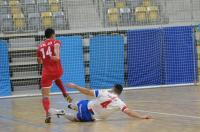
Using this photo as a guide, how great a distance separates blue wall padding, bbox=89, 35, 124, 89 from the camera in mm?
20297

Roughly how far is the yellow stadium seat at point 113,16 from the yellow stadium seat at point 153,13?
1.29 m

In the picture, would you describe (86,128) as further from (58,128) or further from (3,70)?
(3,70)

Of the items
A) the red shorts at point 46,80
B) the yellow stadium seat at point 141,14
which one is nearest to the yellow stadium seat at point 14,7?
the yellow stadium seat at point 141,14

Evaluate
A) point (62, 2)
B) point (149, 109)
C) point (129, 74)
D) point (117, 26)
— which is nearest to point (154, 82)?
point (129, 74)

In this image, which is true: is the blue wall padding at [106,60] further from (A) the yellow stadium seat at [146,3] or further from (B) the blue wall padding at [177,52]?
(A) the yellow stadium seat at [146,3]

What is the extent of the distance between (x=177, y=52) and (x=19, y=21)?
20.7 feet

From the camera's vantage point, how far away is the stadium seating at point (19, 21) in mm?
20984

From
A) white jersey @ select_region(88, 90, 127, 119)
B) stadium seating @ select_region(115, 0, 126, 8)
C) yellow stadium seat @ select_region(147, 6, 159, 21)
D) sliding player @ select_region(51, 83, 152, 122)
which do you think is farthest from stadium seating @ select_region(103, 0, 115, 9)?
white jersey @ select_region(88, 90, 127, 119)

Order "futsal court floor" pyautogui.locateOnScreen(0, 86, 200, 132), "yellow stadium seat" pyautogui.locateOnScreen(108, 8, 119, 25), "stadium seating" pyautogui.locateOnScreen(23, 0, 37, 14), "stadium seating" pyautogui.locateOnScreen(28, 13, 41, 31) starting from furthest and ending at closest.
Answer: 1. "yellow stadium seat" pyautogui.locateOnScreen(108, 8, 119, 25)
2. "stadium seating" pyautogui.locateOnScreen(23, 0, 37, 14)
3. "stadium seating" pyautogui.locateOnScreen(28, 13, 41, 31)
4. "futsal court floor" pyautogui.locateOnScreen(0, 86, 200, 132)

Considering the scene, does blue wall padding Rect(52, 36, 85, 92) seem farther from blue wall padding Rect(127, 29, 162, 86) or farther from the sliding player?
the sliding player

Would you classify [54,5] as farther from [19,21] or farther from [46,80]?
[46,80]

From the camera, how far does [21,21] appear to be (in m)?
21.4

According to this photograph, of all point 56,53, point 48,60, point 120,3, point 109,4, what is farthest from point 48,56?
point 120,3

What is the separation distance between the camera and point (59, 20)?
21469 millimetres
